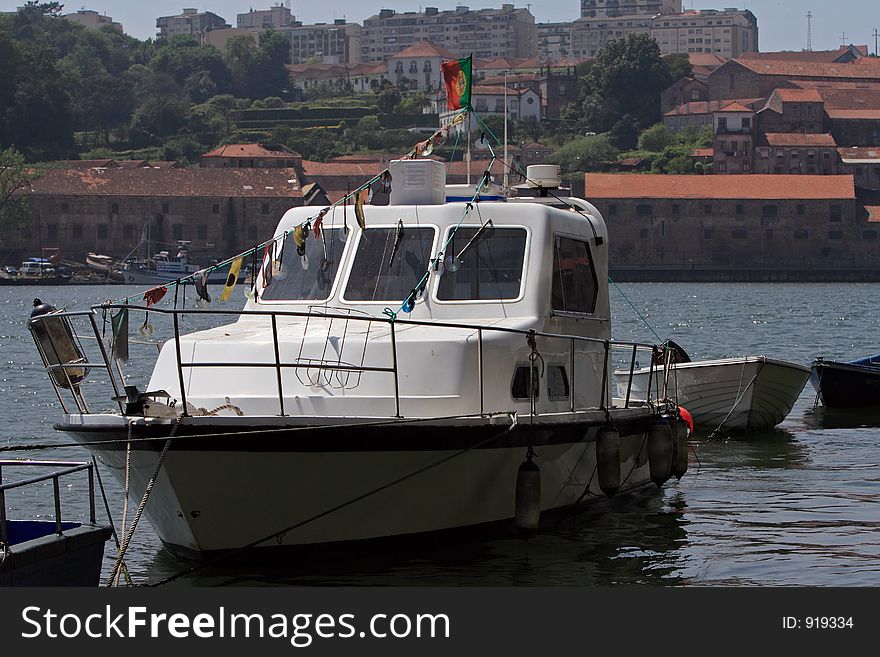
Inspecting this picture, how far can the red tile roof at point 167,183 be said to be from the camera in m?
111

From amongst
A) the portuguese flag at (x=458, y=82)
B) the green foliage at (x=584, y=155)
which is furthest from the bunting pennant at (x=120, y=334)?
the green foliage at (x=584, y=155)

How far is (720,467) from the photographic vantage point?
16984mm

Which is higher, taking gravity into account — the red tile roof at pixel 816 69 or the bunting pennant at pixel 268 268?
the red tile roof at pixel 816 69

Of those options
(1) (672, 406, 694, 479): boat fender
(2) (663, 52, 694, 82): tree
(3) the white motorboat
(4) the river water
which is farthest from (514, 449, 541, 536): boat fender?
(2) (663, 52, 694, 82): tree

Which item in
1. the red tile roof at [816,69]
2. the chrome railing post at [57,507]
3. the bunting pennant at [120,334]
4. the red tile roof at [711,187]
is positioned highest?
the red tile roof at [816,69]

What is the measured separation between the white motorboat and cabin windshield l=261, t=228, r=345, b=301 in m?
0.01

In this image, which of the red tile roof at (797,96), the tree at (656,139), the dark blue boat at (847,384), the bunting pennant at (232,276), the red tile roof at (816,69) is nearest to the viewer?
the bunting pennant at (232,276)

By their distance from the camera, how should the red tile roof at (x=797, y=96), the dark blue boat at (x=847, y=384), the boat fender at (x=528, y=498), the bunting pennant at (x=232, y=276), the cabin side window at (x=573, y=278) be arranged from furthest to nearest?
the red tile roof at (x=797, y=96) < the dark blue boat at (x=847, y=384) < the cabin side window at (x=573, y=278) < the bunting pennant at (x=232, y=276) < the boat fender at (x=528, y=498)

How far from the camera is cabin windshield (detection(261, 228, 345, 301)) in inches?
453

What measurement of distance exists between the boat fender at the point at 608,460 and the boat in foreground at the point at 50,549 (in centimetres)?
394

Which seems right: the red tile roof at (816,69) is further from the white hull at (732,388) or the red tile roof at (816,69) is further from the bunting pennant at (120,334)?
the bunting pennant at (120,334)

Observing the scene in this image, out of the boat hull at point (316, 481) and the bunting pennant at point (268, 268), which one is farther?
the bunting pennant at point (268, 268)

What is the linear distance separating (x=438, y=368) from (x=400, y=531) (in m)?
1.12

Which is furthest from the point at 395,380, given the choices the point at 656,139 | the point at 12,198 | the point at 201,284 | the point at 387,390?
the point at 656,139
